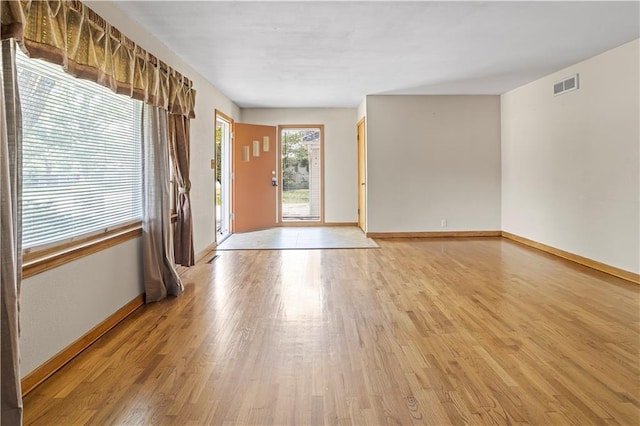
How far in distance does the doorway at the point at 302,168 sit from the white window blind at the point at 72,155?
4.94 metres

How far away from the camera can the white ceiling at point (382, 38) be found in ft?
10.3

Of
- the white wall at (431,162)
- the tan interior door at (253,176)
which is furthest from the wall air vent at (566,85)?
the tan interior door at (253,176)

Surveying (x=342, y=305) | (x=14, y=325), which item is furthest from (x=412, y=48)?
(x=14, y=325)

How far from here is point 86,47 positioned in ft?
7.80

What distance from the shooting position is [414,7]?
311 cm

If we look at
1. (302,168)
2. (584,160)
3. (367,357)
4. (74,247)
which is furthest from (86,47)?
(302,168)

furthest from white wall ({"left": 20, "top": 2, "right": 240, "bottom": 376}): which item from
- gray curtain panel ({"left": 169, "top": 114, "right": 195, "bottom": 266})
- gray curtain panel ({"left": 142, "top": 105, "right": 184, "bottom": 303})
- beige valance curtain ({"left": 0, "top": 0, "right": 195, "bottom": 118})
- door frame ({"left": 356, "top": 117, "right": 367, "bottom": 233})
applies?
door frame ({"left": 356, "top": 117, "right": 367, "bottom": 233})

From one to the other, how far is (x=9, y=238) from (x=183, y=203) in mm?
2483

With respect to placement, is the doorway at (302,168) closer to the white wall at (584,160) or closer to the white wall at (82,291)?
the white wall at (584,160)

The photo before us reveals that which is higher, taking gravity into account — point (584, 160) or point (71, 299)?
point (584, 160)

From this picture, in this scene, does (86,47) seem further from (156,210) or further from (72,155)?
(156,210)

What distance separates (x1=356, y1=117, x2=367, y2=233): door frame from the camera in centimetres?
702

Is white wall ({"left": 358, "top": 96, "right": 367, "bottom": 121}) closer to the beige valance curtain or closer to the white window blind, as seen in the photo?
the beige valance curtain

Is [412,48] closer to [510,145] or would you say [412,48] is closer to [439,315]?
[439,315]
